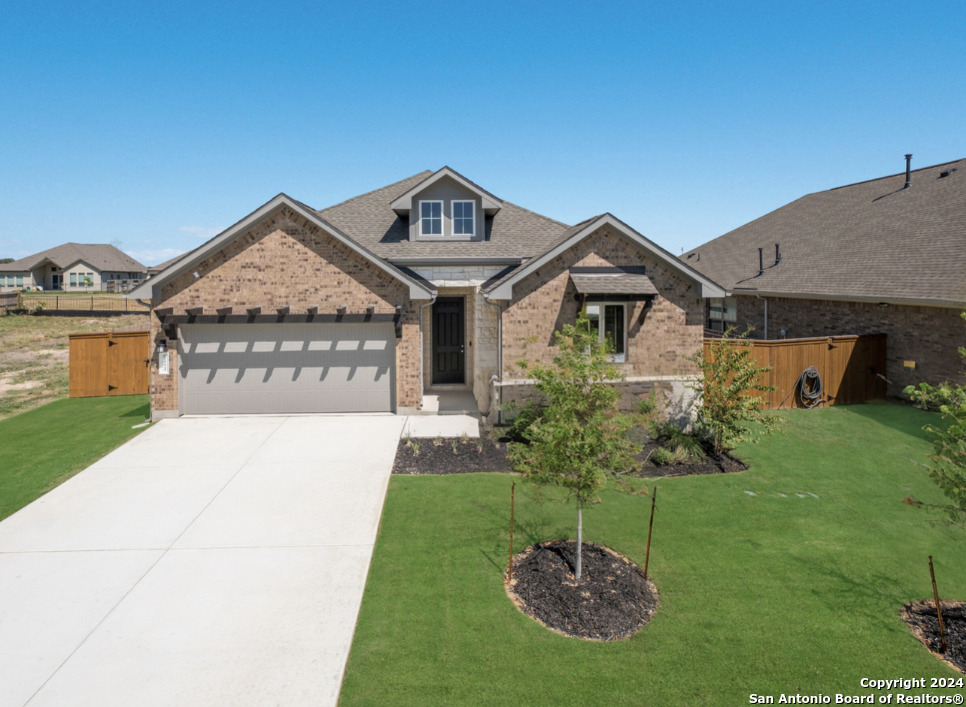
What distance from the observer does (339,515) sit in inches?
348

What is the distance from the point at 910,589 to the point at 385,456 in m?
8.65

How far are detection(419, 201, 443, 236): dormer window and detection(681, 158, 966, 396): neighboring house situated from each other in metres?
12.0

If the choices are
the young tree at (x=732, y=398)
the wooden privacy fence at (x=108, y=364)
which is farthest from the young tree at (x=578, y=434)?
the wooden privacy fence at (x=108, y=364)

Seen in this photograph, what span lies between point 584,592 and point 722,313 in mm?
20044

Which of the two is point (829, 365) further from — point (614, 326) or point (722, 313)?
point (722, 313)

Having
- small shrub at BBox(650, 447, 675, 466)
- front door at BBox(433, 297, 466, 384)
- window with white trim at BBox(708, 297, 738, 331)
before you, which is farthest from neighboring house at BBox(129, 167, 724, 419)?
window with white trim at BBox(708, 297, 738, 331)

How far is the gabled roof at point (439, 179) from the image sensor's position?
16198 millimetres

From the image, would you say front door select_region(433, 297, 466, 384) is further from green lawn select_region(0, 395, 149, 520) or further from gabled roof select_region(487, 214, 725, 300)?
green lawn select_region(0, 395, 149, 520)

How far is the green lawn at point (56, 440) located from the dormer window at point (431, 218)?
9.25 m

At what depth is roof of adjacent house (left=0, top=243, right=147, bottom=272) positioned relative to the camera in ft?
236

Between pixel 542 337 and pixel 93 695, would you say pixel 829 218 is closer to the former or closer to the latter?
pixel 542 337

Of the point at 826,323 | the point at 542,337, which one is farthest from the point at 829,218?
the point at 542,337

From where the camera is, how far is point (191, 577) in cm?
707

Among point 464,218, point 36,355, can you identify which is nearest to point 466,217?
point 464,218
